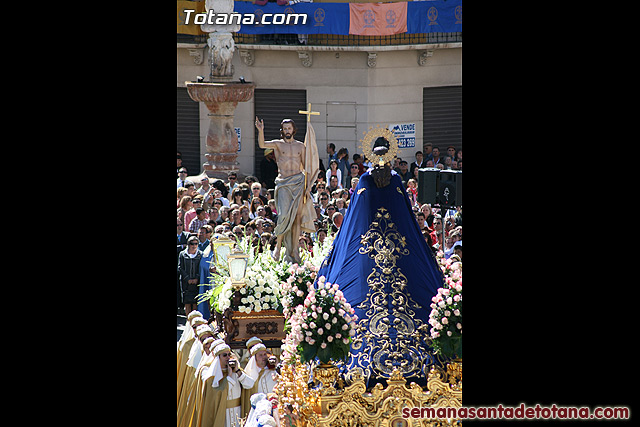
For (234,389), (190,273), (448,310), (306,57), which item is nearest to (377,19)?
(306,57)

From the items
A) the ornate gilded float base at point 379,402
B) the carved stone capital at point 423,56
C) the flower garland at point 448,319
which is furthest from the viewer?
the carved stone capital at point 423,56

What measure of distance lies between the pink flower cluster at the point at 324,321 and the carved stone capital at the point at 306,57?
535 inches

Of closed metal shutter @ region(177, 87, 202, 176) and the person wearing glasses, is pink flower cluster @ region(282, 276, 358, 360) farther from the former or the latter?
closed metal shutter @ region(177, 87, 202, 176)

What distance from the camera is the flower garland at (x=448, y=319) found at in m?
6.46

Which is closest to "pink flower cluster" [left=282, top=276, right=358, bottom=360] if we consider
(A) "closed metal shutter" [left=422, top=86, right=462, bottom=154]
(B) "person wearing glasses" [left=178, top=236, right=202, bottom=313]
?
(B) "person wearing glasses" [left=178, top=236, right=202, bottom=313]

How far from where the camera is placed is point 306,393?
21.3ft

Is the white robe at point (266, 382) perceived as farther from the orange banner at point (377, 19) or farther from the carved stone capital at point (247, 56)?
the carved stone capital at point (247, 56)

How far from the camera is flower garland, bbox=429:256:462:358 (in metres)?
6.46

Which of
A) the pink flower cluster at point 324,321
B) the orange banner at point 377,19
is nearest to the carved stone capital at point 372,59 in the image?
the orange banner at point 377,19

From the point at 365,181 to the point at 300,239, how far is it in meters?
3.39

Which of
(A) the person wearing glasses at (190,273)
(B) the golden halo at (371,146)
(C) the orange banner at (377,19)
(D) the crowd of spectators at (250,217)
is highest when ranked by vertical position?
(C) the orange banner at (377,19)

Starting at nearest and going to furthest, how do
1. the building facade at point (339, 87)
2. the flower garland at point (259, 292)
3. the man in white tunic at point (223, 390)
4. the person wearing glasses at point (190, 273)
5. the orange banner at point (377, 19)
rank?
the man in white tunic at point (223, 390)
the flower garland at point (259, 292)
the person wearing glasses at point (190, 273)
the orange banner at point (377, 19)
the building facade at point (339, 87)

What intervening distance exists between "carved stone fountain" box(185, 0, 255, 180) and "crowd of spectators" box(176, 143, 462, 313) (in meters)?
0.72

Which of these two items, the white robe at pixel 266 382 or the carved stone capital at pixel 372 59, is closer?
→ the white robe at pixel 266 382
